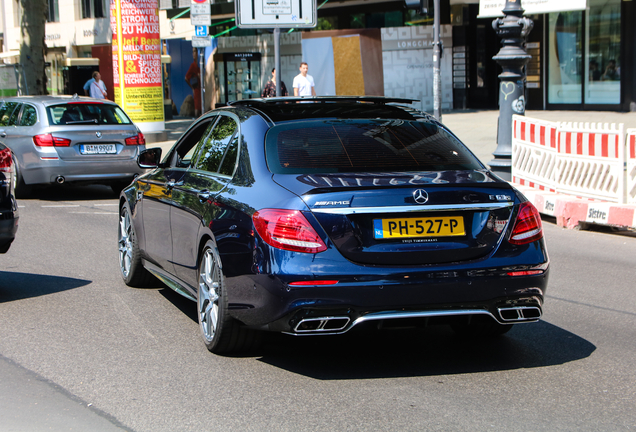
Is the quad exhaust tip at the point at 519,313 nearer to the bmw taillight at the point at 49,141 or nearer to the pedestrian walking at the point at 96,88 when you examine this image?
the bmw taillight at the point at 49,141

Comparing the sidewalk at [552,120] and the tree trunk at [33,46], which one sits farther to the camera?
the tree trunk at [33,46]

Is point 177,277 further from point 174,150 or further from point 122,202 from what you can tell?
point 122,202

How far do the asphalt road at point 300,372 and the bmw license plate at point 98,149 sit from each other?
6.11 metres

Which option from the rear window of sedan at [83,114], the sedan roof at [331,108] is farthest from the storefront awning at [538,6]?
the sedan roof at [331,108]

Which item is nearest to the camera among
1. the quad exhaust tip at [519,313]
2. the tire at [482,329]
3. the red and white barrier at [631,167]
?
the quad exhaust tip at [519,313]

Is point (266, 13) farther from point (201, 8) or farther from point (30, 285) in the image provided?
point (30, 285)

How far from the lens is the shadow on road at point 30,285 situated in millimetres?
7009

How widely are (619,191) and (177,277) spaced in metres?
6.45

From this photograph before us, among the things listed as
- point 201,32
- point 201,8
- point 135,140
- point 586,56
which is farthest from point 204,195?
point 586,56

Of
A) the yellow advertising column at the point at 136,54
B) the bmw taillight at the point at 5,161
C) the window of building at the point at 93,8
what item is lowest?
the bmw taillight at the point at 5,161

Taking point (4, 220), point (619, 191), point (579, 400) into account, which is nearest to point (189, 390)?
point (579, 400)

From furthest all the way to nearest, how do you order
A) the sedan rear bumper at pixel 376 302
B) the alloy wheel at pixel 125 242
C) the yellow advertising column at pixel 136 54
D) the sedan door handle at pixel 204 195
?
the yellow advertising column at pixel 136 54 < the alloy wheel at pixel 125 242 < the sedan door handle at pixel 204 195 < the sedan rear bumper at pixel 376 302

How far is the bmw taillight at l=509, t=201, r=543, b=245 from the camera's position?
188 inches

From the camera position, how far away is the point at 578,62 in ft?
84.1
